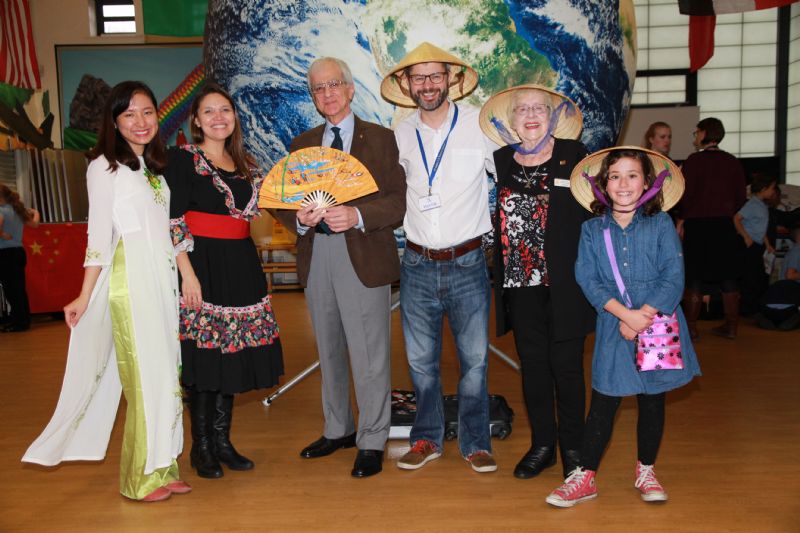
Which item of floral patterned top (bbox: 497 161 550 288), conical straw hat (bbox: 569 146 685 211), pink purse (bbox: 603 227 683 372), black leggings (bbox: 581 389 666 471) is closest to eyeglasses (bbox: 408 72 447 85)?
floral patterned top (bbox: 497 161 550 288)

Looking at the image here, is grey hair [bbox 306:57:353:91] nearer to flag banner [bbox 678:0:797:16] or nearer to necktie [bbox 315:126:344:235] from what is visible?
necktie [bbox 315:126:344:235]

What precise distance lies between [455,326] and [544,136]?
0.77m

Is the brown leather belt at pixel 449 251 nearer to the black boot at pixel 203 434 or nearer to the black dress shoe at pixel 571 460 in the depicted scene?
the black dress shoe at pixel 571 460

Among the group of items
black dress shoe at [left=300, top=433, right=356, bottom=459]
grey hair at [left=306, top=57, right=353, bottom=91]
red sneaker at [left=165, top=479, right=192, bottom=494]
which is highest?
grey hair at [left=306, top=57, right=353, bottom=91]

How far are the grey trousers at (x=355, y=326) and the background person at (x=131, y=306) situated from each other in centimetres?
55

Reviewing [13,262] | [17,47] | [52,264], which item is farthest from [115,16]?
[13,262]

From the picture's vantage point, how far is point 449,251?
2.73 m

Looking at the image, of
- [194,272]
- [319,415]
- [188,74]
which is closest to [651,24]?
[188,74]

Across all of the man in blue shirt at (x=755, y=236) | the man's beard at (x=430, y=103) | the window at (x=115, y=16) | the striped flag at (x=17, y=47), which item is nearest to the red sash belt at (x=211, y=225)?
the man's beard at (x=430, y=103)

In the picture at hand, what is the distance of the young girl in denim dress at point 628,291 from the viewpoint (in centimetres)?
245

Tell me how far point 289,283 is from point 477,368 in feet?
28.2

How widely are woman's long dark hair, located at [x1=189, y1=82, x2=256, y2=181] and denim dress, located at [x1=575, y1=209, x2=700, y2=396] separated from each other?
1.26 meters

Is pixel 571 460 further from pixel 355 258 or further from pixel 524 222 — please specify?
pixel 355 258

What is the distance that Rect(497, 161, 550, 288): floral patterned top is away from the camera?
2613 mm
